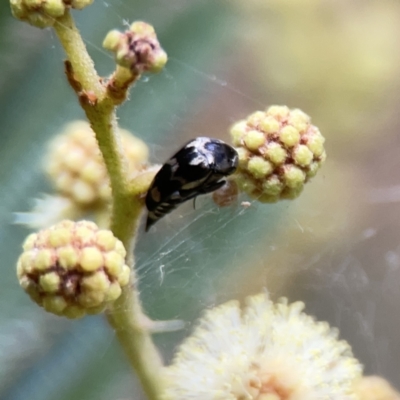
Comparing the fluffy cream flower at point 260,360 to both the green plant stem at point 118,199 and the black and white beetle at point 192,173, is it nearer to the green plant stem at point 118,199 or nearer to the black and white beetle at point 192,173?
the green plant stem at point 118,199

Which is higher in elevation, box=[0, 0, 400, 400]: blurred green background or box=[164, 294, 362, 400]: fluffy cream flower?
box=[0, 0, 400, 400]: blurred green background

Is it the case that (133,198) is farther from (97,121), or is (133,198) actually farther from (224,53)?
(224,53)

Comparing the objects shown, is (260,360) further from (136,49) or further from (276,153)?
(136,49)

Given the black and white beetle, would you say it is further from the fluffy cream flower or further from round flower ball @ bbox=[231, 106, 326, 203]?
the fluffy cream flower

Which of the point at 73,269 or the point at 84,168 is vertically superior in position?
the point at 84,168

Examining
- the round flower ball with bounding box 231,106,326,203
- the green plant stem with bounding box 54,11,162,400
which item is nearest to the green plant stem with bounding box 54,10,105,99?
the green plant stem with bounding box 54,11,162,400

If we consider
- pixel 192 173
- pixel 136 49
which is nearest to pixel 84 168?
pixel 192 173

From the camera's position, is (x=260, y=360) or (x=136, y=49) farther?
(x=260, y=360)

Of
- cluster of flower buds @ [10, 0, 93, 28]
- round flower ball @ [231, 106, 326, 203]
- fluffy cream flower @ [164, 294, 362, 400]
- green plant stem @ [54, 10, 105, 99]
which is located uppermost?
cluster of flower buds @ [10, 0, 93, 28]
